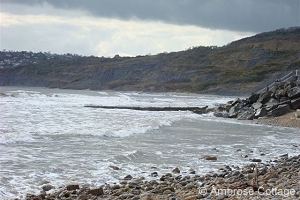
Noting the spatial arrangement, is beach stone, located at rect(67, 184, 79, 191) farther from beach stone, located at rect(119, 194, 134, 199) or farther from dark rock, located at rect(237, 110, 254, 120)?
dark rock, located at rect(237, 110, 254, 120)

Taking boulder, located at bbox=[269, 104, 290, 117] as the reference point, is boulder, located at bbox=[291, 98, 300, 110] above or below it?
above

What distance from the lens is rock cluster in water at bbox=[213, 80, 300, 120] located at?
26.2 metres

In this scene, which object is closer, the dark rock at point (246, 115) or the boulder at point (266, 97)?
the dark rock at point (246, 115)

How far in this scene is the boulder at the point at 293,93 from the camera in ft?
87.7

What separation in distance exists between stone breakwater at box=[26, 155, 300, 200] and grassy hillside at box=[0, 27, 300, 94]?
61433 millimetres

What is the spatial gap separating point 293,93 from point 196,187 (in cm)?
2033

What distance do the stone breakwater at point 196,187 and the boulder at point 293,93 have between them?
57.2 feet

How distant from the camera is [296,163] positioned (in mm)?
10680

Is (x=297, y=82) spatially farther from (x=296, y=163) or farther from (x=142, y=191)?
(x=142, y=191)

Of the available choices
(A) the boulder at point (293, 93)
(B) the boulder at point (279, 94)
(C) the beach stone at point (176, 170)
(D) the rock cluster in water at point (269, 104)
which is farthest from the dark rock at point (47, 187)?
(B) the boulder at point (279, 94)

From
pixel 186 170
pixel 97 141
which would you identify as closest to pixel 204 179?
pixel 186 170

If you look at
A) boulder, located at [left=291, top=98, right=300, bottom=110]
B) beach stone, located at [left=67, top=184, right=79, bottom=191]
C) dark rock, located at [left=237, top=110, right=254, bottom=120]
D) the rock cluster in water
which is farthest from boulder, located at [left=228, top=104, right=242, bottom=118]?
beach stone, located at [left=67, top=184, right=79, bottom=191]

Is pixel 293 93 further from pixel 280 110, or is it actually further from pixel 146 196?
pixel 146 196

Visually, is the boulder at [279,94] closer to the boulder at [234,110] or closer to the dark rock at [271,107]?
the dark rock at [271,107]
